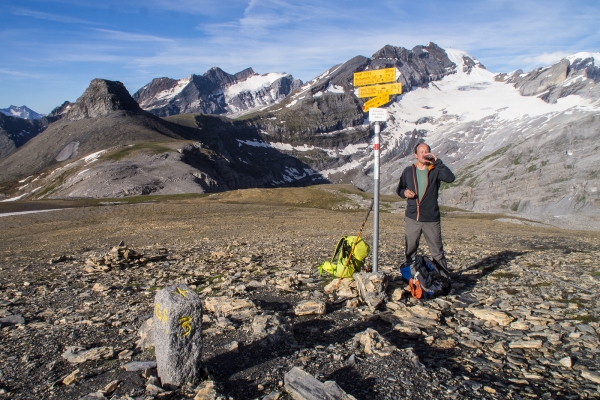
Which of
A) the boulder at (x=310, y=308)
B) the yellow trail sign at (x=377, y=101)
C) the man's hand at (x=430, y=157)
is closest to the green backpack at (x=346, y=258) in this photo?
the boulder at (x=310, y=308)

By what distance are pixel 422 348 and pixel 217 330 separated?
11.5 feet

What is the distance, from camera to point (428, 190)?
965cm

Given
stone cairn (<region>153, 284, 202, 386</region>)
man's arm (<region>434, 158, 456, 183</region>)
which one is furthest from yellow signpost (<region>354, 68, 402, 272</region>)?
stone cairn (<region>153, 284, 202, 386</region>)

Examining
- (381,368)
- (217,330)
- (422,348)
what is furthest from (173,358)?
(422,348)

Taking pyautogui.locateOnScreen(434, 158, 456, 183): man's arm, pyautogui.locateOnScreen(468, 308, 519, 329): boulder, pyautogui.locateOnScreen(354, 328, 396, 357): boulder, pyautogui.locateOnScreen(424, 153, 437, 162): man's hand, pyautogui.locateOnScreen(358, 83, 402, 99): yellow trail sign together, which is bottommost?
pyautogui.locateOnScreen(468, 308, 519, 329): boulder

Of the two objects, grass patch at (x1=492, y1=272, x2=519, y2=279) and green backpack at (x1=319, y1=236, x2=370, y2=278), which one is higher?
green backpack at (x1=319, y1=236, x2=370, y2=278)

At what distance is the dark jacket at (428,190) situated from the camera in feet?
31.4

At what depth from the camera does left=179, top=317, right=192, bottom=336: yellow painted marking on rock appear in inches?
205

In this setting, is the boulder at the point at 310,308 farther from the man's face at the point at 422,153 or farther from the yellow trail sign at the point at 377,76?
the yellow trail sign at the point at 377,76

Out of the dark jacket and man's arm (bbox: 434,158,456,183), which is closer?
man's arm (bbox: 434,158,456,183)

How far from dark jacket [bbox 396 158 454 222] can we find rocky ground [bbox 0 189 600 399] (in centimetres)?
184

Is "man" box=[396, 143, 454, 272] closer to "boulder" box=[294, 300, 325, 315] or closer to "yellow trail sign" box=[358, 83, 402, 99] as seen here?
"yellow trail sign" box=[358, 83, 402, 99]

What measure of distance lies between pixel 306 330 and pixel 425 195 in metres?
4.58

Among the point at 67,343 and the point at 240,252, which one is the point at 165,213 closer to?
the point at 240,252
